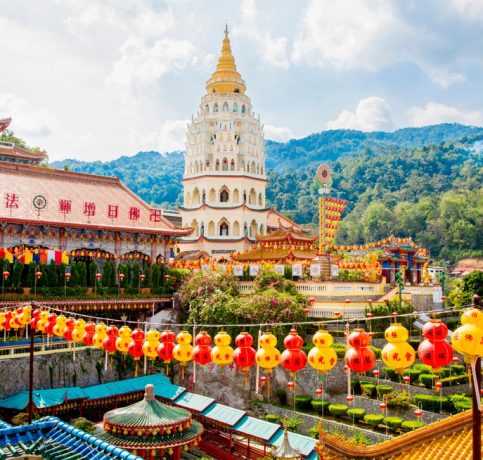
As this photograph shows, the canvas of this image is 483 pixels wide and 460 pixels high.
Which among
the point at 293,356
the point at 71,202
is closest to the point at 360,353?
the point at 293,356

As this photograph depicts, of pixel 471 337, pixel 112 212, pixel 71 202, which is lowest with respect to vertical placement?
pixel 471 337

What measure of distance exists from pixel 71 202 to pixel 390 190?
297ft

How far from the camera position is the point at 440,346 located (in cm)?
891

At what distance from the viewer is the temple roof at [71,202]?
91.7 feet

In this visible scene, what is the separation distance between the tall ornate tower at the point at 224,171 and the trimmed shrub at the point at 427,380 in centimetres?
2104

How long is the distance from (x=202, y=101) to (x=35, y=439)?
35.8 meters

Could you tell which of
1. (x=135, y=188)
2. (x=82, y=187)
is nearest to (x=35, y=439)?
(x=82, y=187)

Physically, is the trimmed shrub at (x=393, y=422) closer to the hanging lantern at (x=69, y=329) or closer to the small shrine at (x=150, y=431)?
the small shrine at (x=150, y=431)

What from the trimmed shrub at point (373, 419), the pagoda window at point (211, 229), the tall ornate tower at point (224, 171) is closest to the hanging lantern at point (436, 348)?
the trimmed shrub at point (373, 419)

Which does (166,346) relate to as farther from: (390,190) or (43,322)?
(390,190)

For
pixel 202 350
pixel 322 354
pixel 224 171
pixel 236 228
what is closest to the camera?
pixel 322 354

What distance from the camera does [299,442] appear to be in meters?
16.8

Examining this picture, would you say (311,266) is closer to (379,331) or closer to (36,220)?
(379,331)

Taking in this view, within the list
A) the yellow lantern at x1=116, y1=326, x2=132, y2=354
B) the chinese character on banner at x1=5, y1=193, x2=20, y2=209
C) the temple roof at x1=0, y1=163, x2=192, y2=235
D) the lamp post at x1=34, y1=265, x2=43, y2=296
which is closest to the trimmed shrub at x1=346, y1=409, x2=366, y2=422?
the yellow lantern at x1=116, y1=326, x2=132, y2=354
